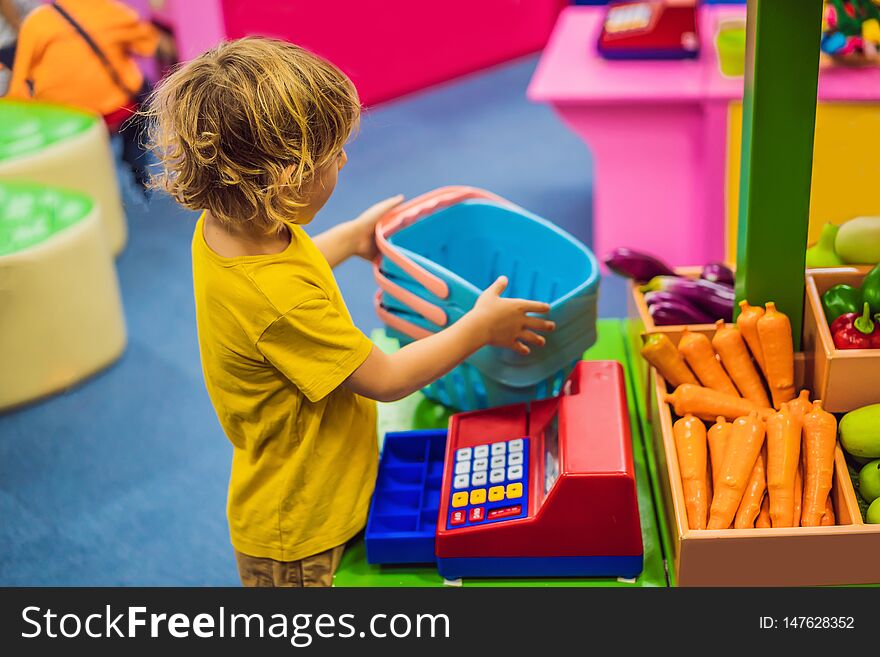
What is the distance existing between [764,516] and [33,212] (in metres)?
2.32

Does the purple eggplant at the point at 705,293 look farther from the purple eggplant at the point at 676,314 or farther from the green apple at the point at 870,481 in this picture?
the green apple at the point at 870,481

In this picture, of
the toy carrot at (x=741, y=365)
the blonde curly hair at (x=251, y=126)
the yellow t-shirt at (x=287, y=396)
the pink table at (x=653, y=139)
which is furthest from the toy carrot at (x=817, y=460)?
the pink table at (x=653, y=139)

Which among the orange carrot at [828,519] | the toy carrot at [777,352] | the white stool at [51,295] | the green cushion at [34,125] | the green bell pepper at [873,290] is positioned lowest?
the white stool at [51,295]

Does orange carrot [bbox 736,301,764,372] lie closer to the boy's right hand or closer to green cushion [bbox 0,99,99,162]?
the boy's right hand

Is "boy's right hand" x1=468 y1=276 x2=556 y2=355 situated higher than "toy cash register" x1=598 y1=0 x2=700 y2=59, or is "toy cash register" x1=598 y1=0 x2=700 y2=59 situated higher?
"boy's right hand" x1=468 y1=276 x2=556 y2=355

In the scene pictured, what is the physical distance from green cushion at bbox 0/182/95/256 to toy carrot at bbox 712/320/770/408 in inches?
78.5

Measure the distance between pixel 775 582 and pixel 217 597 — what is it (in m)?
0.66

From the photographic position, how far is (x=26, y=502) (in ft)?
8.50

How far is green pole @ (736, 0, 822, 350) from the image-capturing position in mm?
1304

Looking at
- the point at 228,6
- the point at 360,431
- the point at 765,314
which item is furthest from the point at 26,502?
the point at 228,6

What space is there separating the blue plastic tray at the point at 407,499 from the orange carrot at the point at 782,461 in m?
0.42

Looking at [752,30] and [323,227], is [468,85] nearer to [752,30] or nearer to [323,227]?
[323,227]

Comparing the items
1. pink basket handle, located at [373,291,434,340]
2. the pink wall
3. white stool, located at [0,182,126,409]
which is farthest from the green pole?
the pink wall

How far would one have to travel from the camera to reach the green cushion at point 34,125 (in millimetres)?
2931
